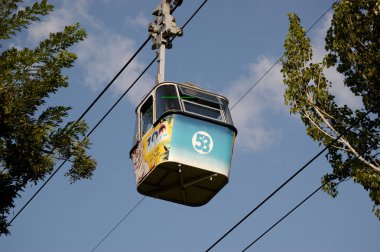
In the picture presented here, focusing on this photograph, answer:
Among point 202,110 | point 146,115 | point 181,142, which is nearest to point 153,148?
point 181,142

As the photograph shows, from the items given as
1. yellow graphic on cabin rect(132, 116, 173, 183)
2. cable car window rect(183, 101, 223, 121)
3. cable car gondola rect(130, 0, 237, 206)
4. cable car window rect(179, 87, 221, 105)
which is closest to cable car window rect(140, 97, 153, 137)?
cable car gondola rect(130, 0, 237, 206)

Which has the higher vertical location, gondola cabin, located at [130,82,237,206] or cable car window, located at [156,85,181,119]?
cable car window, located at [156,85,181,119]

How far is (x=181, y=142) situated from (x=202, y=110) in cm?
82

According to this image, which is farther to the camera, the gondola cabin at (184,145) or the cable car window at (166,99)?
the cable car window at (166,99)

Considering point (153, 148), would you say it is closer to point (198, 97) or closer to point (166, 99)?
point (166, 99)

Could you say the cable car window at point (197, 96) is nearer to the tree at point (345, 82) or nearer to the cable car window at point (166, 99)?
the cable car window at point (166, 99)

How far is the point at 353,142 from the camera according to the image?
17.5 meters

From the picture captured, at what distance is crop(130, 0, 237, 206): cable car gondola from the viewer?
10.5 m

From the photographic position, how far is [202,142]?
34.8 feet

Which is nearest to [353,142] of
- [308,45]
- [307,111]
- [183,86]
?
[307,111]

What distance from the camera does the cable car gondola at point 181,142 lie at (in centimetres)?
1048

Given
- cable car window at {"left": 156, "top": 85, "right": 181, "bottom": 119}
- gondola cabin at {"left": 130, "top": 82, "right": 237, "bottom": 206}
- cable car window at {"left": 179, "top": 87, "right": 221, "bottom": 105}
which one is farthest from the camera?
cable car window at {"left": 179, "top": 87, "right": 221, "bottom": 105}

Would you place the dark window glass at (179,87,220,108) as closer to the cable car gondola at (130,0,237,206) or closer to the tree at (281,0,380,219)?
the cable car gondola at (130,0,237,206)

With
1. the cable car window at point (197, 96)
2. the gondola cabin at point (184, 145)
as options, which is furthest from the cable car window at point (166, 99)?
→ the cable car window at point (197, 96)
